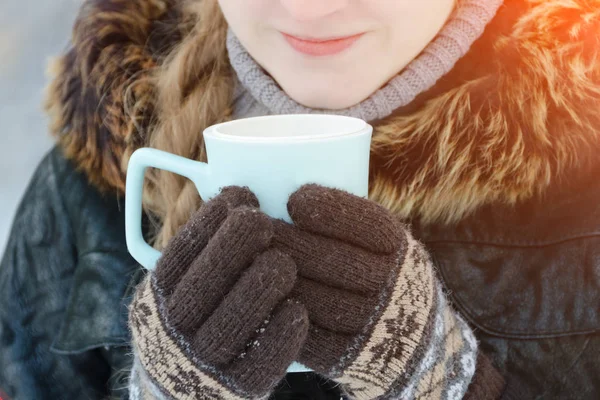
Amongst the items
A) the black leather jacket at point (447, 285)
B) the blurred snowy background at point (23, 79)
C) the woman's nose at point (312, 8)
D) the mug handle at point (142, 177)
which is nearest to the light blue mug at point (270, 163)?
the mug handle at point (142, 177)

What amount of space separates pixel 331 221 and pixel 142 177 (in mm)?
195

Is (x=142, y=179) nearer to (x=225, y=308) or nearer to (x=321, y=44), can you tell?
(x=225, y=308)

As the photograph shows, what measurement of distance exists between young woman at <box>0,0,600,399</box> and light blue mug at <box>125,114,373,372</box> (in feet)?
0.05

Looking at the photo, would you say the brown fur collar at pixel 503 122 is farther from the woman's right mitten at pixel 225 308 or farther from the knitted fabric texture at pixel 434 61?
the woman's right mitten at pixel 225 308

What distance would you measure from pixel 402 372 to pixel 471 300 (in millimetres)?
253

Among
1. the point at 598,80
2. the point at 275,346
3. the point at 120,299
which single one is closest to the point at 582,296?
the point at 598,80

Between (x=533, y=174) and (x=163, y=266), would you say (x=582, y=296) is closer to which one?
(x=533, y=174)

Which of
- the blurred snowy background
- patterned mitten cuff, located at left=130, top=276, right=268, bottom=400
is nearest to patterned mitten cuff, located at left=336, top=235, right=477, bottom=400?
patterned mitten cuff, located at left=130, top=276, right=268, bottom=400

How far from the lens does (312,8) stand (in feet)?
2.06

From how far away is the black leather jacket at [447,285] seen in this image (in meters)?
0.74

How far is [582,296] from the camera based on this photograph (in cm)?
73

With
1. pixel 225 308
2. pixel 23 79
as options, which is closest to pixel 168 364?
pixel 225 308

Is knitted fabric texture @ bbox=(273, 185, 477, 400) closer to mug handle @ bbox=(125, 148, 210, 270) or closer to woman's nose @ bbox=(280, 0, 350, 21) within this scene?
mug handle @ bbox=(125, 148, 210, 270)

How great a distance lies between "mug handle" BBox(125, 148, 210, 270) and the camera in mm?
499
